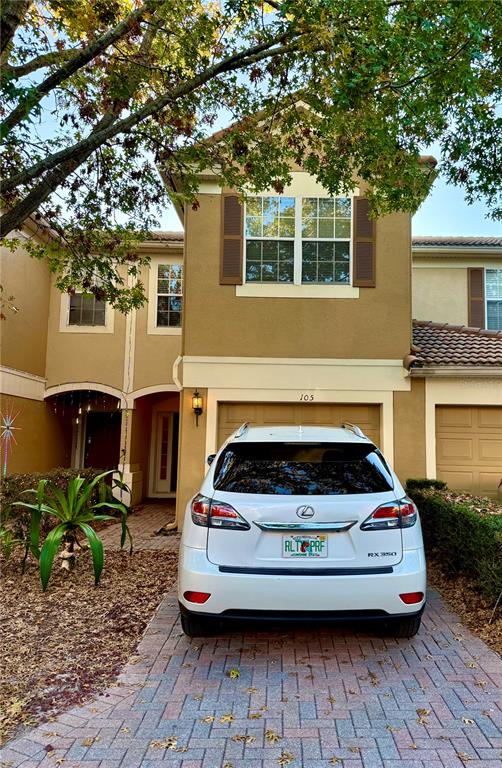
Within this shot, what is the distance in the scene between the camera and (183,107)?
6.20 m

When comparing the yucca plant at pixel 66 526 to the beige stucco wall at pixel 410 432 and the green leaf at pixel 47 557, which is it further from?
the beige stucco wall at pixel 410 432

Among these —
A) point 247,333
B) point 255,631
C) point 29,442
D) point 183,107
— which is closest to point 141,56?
point 183,107

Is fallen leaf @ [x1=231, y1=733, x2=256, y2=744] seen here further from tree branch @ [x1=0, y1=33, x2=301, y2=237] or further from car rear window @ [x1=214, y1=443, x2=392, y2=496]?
tree branch @ [x1=0, y1=33, x2=301, y2=237]

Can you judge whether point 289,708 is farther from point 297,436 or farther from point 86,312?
point 86,312

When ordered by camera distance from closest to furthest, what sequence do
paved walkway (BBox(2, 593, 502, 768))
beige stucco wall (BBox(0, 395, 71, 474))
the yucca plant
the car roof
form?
paved walkway (BBox(2, 593, 502, 768)), the car roof, the yucca plant, beige stucco wall (BBox(0, 395, 71, 474))

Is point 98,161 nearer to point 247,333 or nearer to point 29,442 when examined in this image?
point 247,333

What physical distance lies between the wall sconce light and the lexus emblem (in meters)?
5.03

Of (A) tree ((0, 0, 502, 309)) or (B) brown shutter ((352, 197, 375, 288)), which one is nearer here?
(A) tree ((0, 0, 502, 309))

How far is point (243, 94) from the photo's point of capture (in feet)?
20.2

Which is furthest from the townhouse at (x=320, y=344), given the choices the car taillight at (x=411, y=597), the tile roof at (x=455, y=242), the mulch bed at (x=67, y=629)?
the car taillight at (x=411, y=597)


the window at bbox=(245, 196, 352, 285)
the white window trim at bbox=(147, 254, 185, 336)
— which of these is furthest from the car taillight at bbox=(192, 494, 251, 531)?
the white window trim at bbox=(147, 254, 185, 336)

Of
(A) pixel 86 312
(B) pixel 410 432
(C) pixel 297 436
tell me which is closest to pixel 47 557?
(C) pixel 297 436

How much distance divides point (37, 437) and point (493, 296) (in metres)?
12.0

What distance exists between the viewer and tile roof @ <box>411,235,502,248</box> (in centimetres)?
1188
